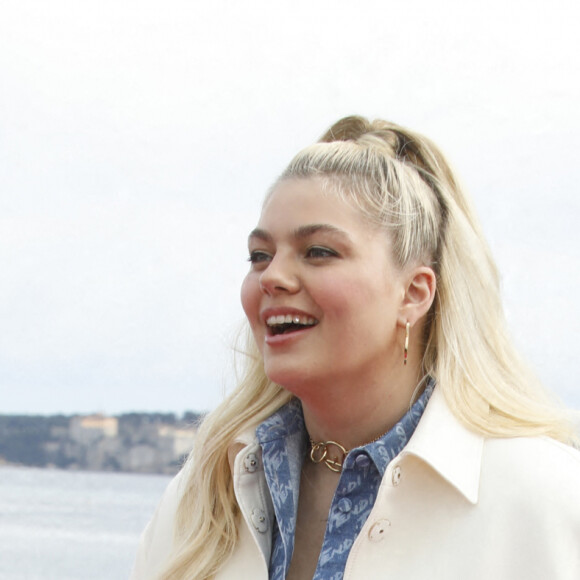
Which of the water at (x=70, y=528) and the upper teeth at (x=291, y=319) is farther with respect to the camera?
the water at (x=70, y=528)

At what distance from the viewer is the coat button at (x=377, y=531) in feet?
7.90

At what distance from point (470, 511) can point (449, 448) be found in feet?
0.46

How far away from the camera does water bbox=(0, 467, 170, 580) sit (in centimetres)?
1805

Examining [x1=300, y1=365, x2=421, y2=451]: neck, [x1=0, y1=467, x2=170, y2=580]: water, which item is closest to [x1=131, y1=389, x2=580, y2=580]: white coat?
[x1=300, y1=365, x2=421, y2=451]: neck

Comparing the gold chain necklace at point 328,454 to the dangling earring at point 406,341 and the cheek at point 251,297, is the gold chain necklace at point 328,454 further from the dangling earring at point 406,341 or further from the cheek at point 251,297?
the cheek at point 251,297

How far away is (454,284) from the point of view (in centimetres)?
267

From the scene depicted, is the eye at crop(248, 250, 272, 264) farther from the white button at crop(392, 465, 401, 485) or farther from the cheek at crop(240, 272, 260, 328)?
the white button at crop(392, 465, 401, 485)

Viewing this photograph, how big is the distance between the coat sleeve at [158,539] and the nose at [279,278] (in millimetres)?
747

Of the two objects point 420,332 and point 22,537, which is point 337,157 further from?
point 22,537

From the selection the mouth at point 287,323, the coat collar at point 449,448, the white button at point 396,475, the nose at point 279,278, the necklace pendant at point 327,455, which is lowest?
the necklace pendant at point 327,455

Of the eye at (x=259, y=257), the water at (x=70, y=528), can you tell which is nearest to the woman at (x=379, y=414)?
the eye at (x=259, y=257)

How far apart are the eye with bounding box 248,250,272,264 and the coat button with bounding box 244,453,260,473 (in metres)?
0.48

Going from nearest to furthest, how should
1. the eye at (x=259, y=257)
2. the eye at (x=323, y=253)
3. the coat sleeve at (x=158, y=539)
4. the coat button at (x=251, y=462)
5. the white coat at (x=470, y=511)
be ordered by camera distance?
the white coat at (x=470, y=511), the eye at (x=323, y=253), the eye at (x=259, y=257), the coat button at (x=251, y=462), the coat sleeve at (x=158, y=539)

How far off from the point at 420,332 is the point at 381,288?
23cm
